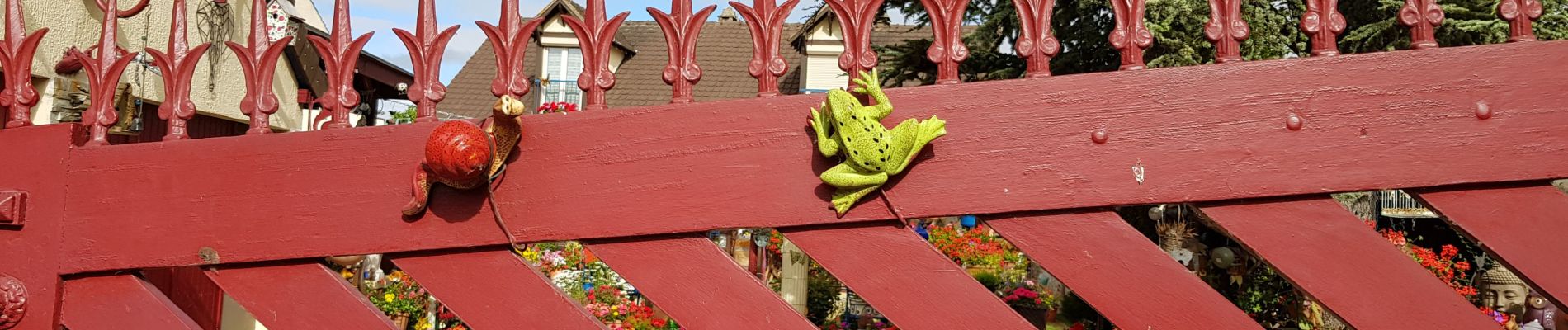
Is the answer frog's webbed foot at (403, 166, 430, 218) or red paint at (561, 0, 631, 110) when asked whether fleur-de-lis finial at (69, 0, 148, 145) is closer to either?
frog's webbed foot at (403, 166, 430, 218)

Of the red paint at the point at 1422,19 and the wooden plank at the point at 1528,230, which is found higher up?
the red paint at the point at 1422,19

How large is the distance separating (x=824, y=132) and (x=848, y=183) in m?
0.11

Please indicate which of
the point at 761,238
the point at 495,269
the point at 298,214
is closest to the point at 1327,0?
the point at 495,269

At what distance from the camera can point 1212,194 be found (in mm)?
1841

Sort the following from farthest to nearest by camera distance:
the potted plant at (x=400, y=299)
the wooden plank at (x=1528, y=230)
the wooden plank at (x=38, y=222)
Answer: the potted plant at (x=400, y=299), the wooden plank at (x=38, y=222), the wooden plank at (x=1528, y=230)

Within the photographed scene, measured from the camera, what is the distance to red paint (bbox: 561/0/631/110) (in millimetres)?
2033

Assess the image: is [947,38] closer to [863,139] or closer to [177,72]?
[863,139]

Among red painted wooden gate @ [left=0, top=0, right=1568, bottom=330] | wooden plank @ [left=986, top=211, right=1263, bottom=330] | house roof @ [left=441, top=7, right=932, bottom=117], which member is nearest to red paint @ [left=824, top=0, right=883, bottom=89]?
red painted wooden gate @ [left=0, top=0, right=1568, bottom=330]

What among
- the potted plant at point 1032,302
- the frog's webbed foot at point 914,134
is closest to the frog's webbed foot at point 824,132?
the frog's webbed foot at point 914,134

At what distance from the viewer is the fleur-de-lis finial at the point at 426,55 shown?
82.4 inches

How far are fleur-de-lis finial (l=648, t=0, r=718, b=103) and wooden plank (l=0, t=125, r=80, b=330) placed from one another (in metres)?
1.40

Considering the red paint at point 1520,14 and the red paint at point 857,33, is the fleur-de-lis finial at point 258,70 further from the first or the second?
the red paint at point 1520,14

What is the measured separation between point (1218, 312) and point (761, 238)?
7.07 m

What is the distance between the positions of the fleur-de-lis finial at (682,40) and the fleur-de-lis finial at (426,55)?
0.45 meters
